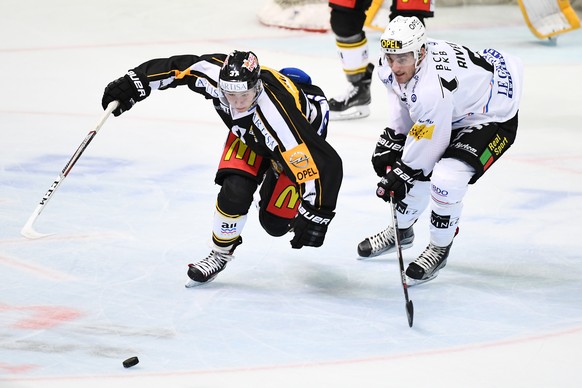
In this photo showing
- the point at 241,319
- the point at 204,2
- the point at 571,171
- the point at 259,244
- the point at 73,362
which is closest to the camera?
the point at 73,362

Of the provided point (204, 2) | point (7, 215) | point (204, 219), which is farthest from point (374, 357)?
point (204, 2)

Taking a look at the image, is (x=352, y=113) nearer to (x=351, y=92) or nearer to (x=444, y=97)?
(x=351, y=92)

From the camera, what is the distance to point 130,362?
3.32 metres

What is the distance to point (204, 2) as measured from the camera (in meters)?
10.1

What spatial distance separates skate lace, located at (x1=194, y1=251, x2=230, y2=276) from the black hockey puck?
29.7 inches

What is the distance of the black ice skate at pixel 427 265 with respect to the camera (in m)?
4.09

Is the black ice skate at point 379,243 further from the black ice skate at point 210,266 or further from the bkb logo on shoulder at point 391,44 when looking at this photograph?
the bkb logo on shoulder at point 391,44

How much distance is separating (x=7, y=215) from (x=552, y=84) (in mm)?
3953

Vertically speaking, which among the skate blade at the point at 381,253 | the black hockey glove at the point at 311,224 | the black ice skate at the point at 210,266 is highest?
the black hockey glove at the point at 311,224

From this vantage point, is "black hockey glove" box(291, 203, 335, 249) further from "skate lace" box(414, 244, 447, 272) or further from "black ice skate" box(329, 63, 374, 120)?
"black ice skate" box(329, 63, 374, 120)

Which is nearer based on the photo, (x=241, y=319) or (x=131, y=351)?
(x=131, y=351)

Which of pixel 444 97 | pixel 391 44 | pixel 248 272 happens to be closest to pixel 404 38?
pixel 391 44

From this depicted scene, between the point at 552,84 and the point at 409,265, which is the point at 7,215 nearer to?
the point at 409,265

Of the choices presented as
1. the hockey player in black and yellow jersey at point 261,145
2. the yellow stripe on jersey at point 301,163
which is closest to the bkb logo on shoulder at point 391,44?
the hockey player in black and yellow jersey at point 261,145
